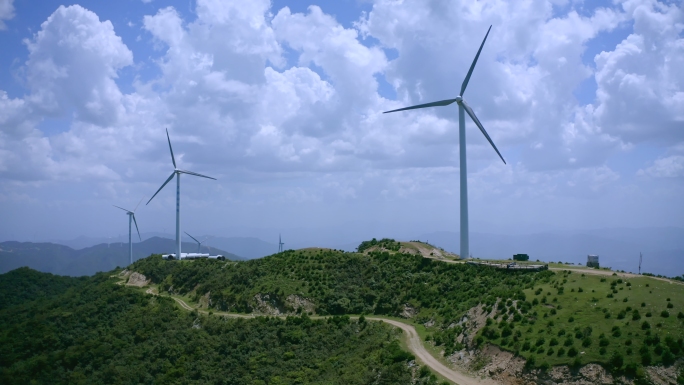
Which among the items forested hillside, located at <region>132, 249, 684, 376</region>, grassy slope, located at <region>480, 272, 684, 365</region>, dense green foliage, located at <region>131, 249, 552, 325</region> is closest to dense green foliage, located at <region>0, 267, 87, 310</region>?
forested hillside, located at <region>132, 249, 684, 376</region>

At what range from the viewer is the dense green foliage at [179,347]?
59.0 meters

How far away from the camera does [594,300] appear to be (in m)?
54.9

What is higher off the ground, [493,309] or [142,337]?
[493,309]

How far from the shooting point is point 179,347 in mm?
75750

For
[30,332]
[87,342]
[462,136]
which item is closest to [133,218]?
[30,332]

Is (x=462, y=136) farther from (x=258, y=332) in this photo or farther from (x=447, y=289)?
(x=258, y=332)

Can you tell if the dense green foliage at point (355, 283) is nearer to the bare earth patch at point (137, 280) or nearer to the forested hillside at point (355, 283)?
the forested hillside at point (355, 283)

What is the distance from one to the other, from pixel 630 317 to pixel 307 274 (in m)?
59.3

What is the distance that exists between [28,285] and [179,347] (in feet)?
301

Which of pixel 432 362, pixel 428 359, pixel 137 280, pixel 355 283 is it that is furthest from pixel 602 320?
pixel 137 280

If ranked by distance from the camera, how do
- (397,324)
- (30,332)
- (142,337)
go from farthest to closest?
1. (30,332)
2. (142,337)
3. (397,324)

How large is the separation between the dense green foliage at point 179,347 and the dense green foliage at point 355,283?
847 cm

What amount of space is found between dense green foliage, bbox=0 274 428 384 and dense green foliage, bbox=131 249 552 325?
27.8ft

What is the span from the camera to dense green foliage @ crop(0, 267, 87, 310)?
132 meters
